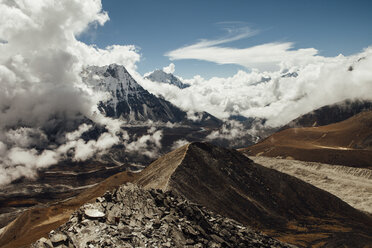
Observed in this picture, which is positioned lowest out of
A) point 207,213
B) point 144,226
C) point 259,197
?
point 259,197

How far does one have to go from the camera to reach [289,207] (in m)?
103

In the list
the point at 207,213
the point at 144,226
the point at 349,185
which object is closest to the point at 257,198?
the point at 207,213

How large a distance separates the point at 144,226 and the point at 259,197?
72.5m

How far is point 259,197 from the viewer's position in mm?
99562

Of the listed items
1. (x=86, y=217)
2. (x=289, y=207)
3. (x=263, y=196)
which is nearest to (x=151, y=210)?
(x=86, y=217)

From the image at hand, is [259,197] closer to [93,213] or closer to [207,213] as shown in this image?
[207,213]

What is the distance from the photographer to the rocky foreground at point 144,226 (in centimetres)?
3153

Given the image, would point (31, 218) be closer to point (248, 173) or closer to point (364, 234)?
point (248, 173)

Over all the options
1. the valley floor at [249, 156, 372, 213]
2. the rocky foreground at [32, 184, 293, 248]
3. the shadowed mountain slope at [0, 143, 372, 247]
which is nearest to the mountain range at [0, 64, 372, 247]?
the rocky foreground at [32, 184, 293, 248]

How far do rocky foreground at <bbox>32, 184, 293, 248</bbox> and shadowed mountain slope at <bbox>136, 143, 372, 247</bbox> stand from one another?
121 ft

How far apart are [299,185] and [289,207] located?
16.9m

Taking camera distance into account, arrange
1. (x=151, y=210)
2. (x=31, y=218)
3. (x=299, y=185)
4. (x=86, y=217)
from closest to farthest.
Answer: (x=86, y=217), (x=151, y=210), (x=299, y=185), (x=31, y=218)

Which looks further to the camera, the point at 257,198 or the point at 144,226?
the point at 257,198

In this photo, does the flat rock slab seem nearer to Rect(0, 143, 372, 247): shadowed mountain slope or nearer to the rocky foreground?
the rocky foreground
